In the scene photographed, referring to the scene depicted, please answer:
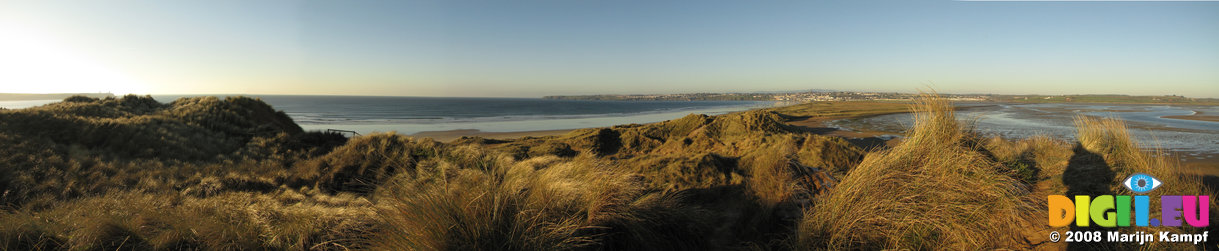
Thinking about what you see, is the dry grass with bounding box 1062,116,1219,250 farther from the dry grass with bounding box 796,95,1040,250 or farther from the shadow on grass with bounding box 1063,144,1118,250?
the dry grass with bounding box 796,95,1040,250

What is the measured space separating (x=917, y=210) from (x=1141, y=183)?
448cm

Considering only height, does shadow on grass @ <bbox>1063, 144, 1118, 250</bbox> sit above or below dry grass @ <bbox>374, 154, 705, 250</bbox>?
below

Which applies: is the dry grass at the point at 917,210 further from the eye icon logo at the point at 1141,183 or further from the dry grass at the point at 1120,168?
the eye icon logo at the point at 1141,183

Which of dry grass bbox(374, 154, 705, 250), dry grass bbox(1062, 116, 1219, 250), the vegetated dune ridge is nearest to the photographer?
dry grass bbox(374, 154, 705, 250)

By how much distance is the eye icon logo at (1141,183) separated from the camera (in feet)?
16.1

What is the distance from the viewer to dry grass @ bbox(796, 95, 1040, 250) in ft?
10.7

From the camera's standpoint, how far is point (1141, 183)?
16.9 feet

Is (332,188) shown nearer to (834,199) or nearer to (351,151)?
(351,151)

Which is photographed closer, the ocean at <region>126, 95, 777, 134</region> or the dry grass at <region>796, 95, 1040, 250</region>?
the dry grass at <region>796, 95, 1040, 250</region>

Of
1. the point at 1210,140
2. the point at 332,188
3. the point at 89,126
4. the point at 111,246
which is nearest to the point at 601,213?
the point at 111,246

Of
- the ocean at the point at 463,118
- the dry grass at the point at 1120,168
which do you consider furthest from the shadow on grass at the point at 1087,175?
the ocean at the point at 463,118

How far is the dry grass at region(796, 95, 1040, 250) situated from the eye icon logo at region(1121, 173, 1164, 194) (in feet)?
7.71

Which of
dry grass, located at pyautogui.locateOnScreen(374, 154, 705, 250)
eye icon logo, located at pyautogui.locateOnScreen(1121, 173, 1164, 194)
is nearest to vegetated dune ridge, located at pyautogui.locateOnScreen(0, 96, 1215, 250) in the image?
dry grass, located at pyautogui.locateOnScreen(374, 154, 705, 250)

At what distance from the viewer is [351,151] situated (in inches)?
421
